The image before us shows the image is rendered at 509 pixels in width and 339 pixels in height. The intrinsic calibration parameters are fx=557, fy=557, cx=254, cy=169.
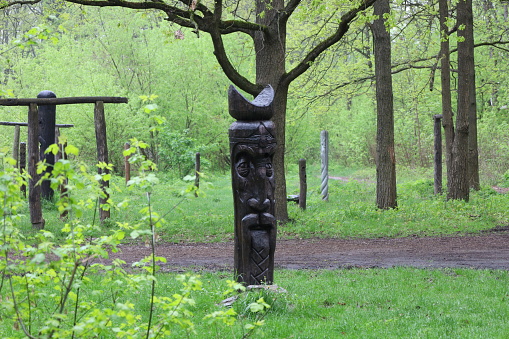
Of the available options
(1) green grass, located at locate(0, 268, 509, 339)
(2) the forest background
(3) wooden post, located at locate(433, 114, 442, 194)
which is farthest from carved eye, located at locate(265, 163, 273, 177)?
(2) the forest background

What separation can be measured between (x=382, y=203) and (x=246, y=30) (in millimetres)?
6699

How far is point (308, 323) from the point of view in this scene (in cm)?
667

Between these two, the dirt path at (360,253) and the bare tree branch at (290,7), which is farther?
the bare tree branch at (290,7)

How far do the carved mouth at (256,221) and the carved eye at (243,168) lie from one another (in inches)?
22.4

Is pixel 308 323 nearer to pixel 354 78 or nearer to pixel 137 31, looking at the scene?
pixel 354 78

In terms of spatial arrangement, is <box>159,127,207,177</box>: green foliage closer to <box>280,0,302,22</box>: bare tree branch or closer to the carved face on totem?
<box>280,0,302,22</box>: bare tree branch

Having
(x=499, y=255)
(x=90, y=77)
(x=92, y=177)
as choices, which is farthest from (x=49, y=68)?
(x=92, y=177)

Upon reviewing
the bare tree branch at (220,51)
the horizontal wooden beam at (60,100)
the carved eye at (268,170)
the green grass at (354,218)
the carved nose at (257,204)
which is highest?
the bare tree branch at (220,51)

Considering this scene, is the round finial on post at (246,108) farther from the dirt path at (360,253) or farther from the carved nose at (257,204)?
the dirt path at (360,253)

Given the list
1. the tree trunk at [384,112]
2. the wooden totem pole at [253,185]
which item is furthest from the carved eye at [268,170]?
the tree trunk at [384,112]

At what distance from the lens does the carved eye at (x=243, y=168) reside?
7.68 m

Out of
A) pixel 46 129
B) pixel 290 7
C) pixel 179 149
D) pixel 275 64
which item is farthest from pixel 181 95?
pixel 290 7

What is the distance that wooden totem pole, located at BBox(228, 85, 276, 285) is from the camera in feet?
25.1

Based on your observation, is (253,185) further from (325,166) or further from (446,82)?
(325,166)
